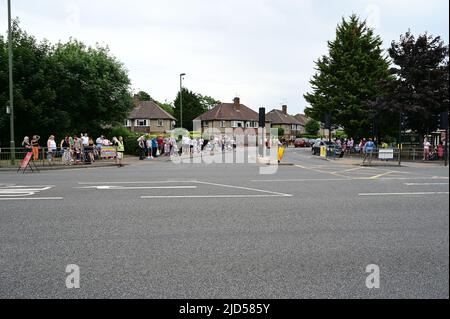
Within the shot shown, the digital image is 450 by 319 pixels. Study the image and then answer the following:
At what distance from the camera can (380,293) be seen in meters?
3.38

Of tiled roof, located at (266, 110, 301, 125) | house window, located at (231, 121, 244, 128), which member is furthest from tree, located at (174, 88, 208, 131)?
tiled roof, located at (266, 110, 301, 125)

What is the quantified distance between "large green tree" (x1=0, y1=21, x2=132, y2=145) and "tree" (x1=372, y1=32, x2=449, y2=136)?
22.6 meters

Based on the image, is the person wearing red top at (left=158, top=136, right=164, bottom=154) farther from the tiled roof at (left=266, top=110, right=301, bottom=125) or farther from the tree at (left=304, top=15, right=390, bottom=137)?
the tiled roof at (left=266, top=110, right=301, bottom=125)

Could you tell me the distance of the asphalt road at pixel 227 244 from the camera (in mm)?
3707

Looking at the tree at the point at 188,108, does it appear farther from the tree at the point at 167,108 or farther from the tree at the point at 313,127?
the tree at the point at 167,108

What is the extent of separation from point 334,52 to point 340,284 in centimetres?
4169

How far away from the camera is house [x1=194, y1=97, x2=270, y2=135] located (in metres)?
82.0

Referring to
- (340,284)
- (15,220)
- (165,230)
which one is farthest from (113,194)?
(340,284)

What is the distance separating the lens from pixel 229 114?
8369 cm

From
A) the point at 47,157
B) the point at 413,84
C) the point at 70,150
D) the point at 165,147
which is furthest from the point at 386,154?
the point at 47,157

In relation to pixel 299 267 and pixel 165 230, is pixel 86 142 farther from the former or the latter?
pixel 299 267

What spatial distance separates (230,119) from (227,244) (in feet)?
256

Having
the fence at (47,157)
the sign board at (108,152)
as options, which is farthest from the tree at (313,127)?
the fence at (47,157)

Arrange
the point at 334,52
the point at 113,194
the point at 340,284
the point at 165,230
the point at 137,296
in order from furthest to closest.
Result: 1. the point at 334,52
2. the point at 113,194
3. the point at 165,230
4. the point at 340,284
5. the point at 137,296
